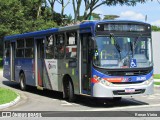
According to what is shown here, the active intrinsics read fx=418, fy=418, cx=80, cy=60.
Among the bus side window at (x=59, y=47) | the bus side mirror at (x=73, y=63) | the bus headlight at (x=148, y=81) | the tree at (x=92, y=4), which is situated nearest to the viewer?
the bus headlight at (x=148, y=81)

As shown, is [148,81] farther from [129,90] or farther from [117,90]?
[117,90]

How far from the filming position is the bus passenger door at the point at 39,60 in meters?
18.4

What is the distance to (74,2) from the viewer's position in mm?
46500

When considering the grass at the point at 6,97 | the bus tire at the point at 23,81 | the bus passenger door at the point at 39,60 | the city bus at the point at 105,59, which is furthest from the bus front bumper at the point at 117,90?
the bus tire at the point at 23,81

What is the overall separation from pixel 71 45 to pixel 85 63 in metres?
1.31

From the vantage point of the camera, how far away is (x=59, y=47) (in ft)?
53.7

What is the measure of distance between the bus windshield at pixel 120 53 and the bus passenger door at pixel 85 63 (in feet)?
1.60

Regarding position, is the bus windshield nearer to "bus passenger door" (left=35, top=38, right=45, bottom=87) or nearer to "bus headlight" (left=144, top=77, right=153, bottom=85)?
"bus headlight" (left=144, top=77, right=153, bottom=85)

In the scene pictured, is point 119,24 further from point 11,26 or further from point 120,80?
point 11,26

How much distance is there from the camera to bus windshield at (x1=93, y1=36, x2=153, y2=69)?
13.7 meters

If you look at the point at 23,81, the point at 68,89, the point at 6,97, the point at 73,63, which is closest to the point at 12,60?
the point at 23,81

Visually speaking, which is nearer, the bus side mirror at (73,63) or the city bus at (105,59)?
the city bus at (105,59)

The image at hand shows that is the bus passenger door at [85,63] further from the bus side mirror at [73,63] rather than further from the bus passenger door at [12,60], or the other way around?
the bus passenger door at [12,60]

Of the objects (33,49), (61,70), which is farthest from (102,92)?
(33,49)
